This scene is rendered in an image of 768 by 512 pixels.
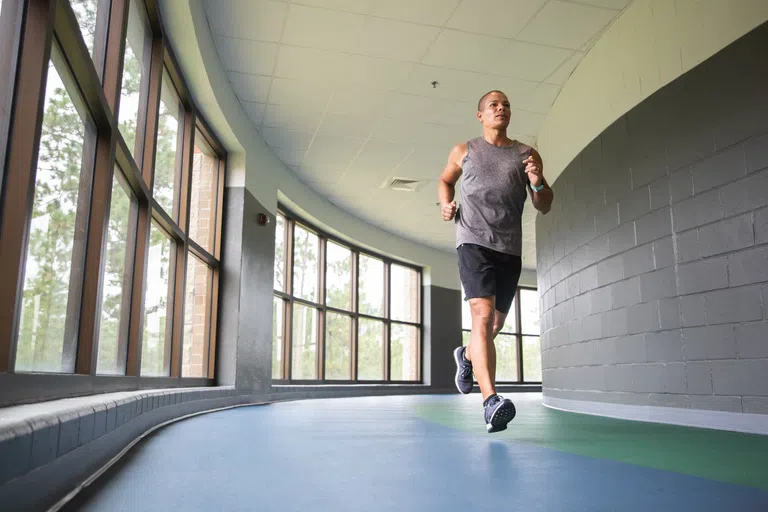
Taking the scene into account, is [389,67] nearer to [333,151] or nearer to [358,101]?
[358,101]

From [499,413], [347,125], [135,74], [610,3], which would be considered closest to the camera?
[499,413]

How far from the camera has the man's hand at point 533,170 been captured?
2531mm

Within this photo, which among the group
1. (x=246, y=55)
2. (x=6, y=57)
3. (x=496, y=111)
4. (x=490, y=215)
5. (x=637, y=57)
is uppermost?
(x=246, y=55)

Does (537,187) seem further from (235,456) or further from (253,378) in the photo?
(253,378)

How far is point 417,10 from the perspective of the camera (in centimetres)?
448

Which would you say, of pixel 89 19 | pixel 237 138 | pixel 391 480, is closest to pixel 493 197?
pixel 391 480

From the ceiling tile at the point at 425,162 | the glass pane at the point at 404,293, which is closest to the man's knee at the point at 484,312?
the ceiling tile at the point at 425,162

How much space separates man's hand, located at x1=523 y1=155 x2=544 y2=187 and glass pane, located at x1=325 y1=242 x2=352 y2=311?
6.82 meters

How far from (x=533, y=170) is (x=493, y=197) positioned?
0.63 ft

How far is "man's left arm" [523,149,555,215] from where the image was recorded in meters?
2.54

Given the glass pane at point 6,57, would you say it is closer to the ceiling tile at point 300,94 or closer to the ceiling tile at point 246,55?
the ceiling tile at point 246,55

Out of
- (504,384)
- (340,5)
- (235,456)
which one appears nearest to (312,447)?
(235,456)

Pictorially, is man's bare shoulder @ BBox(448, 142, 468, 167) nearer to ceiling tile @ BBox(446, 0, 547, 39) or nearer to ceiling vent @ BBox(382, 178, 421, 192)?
ceiling tile @ BBox(446, 0, 547, 39)

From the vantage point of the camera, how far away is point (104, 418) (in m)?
1.74
